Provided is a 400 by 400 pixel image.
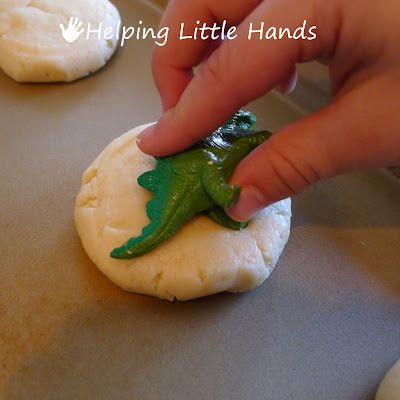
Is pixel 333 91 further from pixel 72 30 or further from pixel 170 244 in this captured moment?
pixel 72 30

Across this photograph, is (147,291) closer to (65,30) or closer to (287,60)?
(287,60)

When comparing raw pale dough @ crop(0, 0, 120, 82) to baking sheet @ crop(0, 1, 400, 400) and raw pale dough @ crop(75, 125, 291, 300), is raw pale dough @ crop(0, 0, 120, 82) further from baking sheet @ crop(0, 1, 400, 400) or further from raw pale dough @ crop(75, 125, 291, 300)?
raw pale dough @ crop(75, 125, 291, 300)

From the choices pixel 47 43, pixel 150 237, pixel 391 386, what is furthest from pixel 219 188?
pixel 47 43

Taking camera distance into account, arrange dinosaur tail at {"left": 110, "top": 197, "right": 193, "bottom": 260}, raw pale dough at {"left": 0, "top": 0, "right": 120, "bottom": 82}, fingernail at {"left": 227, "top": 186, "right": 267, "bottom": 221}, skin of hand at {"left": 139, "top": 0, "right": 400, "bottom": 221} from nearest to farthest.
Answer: skin of hand at {"left": 139, "top": 0, "right": 400, "bottom": 221} < fingernail at {"left": 227, "top": 186, "right": 267, "bottom": 221} < dinosaur tail at {"left": 110, "top": 197, "right": 193, "bottom": 260} < raw pale dough at {"left": 0, "top": 0, "right": 120, "bottom": 82}

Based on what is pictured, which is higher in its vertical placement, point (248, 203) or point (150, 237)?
point (248, 203)

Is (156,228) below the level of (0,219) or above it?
above

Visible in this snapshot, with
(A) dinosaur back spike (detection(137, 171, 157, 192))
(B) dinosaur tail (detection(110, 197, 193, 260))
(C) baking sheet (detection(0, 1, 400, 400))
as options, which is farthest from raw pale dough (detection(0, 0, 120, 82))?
(B) dinosaur tail (detection(110, 197, 193, 260))

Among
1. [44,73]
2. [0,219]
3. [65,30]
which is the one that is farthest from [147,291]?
Answer: [65,30]
